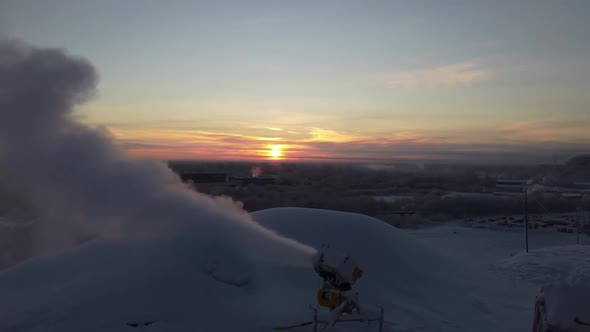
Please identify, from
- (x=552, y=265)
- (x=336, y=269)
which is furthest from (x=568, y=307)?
(x=552, y=265)

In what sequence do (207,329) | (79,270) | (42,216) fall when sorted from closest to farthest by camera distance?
(207,329)
(79,270)
(42,216)

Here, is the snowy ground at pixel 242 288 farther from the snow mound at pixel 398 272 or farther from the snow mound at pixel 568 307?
the snow mound at pixel 568 307

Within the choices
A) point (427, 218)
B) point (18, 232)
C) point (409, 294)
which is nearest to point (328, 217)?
point (409, 294)

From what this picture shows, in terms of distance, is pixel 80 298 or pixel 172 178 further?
pixel 172 178

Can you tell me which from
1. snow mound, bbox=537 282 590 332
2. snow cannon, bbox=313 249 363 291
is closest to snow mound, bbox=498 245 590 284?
snow mound, bbox=537 282 590 332

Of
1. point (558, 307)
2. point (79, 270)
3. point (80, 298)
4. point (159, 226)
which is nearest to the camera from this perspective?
point (558, 307)

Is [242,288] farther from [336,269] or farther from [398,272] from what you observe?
[398,272]

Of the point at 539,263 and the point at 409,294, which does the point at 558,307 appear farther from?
the point at 539,263
